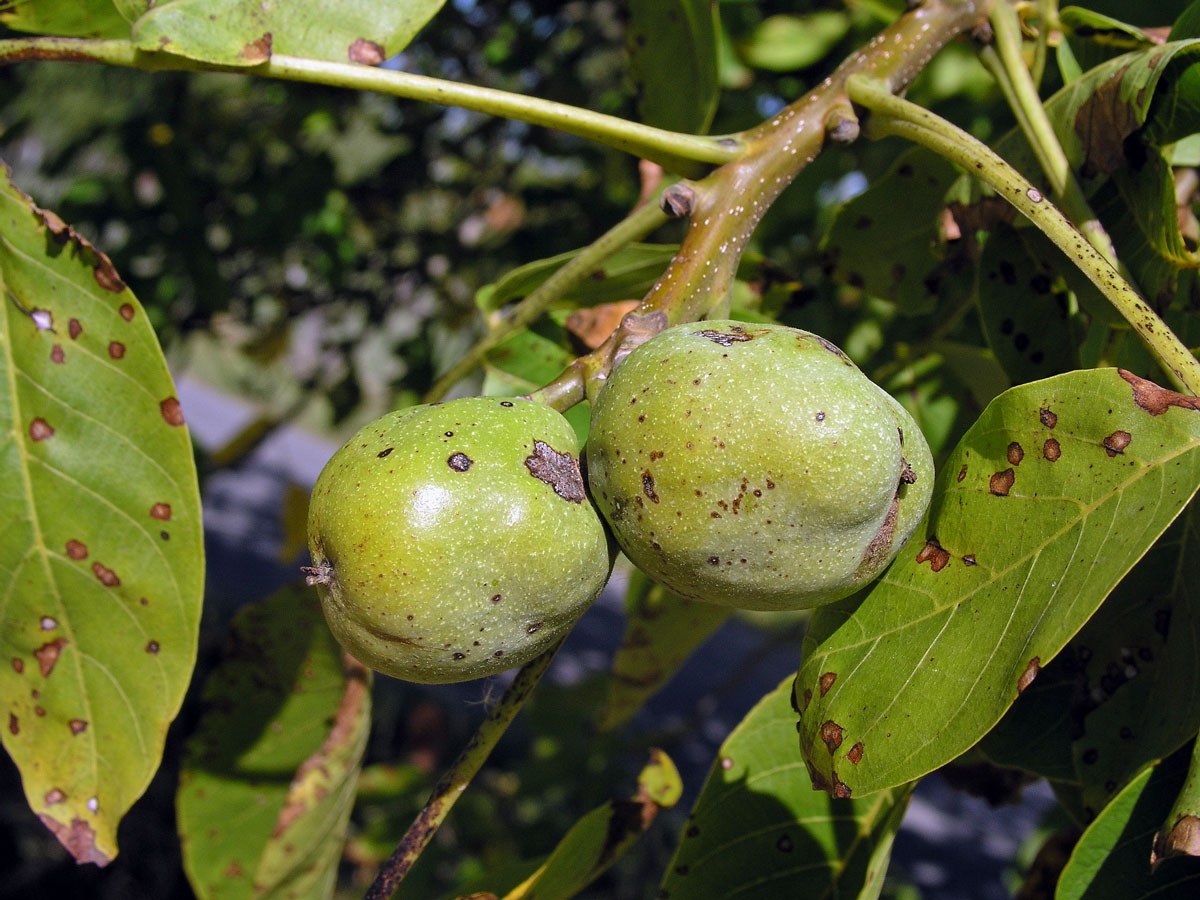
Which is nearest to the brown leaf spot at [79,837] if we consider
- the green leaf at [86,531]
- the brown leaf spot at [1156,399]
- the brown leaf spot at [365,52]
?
the green leaf at [86,531]

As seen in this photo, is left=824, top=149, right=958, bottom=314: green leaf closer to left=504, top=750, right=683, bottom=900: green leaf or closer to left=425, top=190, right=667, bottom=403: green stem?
left=425, top=190, right=667, bottom=403: green stem

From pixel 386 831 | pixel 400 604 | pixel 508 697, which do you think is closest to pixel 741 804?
pixel 508 697

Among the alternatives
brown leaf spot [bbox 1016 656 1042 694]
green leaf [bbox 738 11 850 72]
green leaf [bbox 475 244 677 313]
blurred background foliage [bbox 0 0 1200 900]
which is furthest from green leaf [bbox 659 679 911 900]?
green leaf [bbox 738 11 850 72]

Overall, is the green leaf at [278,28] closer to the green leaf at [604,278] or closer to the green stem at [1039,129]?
the green leaf at [604,278]

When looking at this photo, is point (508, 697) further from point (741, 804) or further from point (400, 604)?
point (741, 804)

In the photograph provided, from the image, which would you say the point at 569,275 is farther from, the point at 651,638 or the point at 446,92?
the point at 651,638

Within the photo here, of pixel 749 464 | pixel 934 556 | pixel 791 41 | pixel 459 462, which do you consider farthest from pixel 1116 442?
pixel 791 41
